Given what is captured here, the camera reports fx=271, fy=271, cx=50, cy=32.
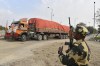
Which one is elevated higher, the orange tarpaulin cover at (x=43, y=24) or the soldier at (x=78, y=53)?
the orange tarpaulin cover at (x=43, y=24)

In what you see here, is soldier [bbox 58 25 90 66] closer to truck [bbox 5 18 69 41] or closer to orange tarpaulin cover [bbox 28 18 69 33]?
truck [bbox 5 18 69 41]

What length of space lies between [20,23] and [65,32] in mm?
14257

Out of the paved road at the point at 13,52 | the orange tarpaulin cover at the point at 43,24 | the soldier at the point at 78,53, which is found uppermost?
the orange tarpaulin cover at the point at 43,24

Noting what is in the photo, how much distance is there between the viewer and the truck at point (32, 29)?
112ft

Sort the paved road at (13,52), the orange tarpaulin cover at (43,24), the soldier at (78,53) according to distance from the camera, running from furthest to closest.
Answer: the orange tarpaulin cover at (43,24) < the paved road at (13,52) < the soldier at (78,53)

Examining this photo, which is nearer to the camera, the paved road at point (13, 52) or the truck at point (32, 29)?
the paved road at point (13, 52)

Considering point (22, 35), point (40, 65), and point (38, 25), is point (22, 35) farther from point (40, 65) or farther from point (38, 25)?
point (40, 65)

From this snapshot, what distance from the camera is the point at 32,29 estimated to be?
36625 mm

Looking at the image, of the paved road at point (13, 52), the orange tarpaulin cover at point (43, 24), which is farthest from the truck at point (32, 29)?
the paved road at point (13, 52)

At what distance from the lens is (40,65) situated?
1427 cm

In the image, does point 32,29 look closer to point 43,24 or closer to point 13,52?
point 43,24

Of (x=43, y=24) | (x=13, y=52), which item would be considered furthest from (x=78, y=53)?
(x=43, y=24)

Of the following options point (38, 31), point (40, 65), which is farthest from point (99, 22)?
point (40, 65)

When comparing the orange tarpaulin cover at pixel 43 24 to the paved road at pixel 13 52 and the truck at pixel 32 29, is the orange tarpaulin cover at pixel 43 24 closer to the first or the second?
the truck at pixel 32 29
